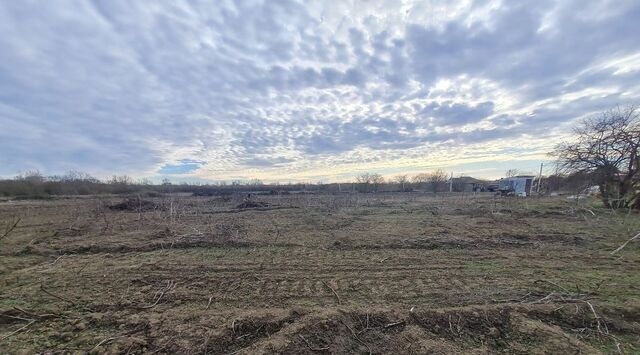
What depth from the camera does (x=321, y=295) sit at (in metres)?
4.76

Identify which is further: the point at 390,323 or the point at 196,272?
the point at 196,272

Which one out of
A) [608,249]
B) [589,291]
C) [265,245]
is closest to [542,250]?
[608,249]

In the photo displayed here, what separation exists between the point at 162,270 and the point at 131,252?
2485 mm

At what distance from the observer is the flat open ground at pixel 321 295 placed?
11.1 feet

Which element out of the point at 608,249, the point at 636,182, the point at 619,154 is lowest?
the point at 608,249

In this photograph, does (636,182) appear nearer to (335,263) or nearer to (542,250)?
(542,250)

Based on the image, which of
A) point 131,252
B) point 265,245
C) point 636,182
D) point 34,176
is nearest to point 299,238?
point 265,245

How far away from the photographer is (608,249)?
780 centimetres

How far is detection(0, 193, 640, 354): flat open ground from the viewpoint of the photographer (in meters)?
3.39

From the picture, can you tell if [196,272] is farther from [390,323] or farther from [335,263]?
[390,323]

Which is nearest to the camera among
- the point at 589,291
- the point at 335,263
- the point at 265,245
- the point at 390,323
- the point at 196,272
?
the point at 390,323

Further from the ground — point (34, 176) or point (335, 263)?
point (34, 176)

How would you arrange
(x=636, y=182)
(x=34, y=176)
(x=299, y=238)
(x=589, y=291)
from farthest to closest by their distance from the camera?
(x=34, y=176)
(x=636, y=182)
(x=299, y=238)
(x=589, y=291)

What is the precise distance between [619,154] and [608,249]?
13.4m
